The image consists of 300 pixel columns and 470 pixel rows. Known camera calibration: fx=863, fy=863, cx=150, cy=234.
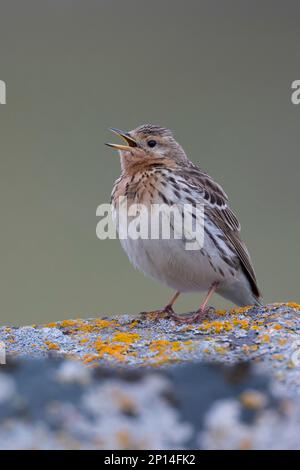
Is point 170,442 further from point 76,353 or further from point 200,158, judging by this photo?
point 200,158

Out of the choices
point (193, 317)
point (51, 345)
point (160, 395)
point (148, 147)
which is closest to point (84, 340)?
point (51, 345)

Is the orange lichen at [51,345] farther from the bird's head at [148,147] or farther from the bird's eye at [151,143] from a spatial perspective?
the bird's eye at [151,143]

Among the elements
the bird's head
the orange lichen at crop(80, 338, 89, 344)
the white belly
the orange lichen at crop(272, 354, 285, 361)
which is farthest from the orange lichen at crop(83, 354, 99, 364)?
the bird's head

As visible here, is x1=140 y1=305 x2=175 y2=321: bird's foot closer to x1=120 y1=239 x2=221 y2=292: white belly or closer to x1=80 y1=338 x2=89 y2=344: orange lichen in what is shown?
x1=120 y1=239 x2=221 y2=292: white belly

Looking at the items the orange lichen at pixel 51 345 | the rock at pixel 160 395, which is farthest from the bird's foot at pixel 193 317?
the rock at pixel 160 395

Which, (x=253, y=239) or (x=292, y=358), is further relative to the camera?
(x=253, y=239)

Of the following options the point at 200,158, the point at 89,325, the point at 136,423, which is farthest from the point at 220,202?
the point at 200,158

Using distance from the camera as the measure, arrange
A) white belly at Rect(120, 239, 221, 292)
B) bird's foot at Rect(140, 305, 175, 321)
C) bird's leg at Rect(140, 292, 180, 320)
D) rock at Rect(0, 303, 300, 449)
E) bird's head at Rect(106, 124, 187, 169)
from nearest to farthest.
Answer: rock at Rect(0, 303, 300, 449) → bird's foot at Rect(140, 305, 175, 321) → bird's leg at Rect(140, 292, 180, 320) → white belly at Rect(120, 239, 221, 292) → bird's head at Rect(106, 124, 187, 169)

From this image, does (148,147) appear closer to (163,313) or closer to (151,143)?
(151,143)
